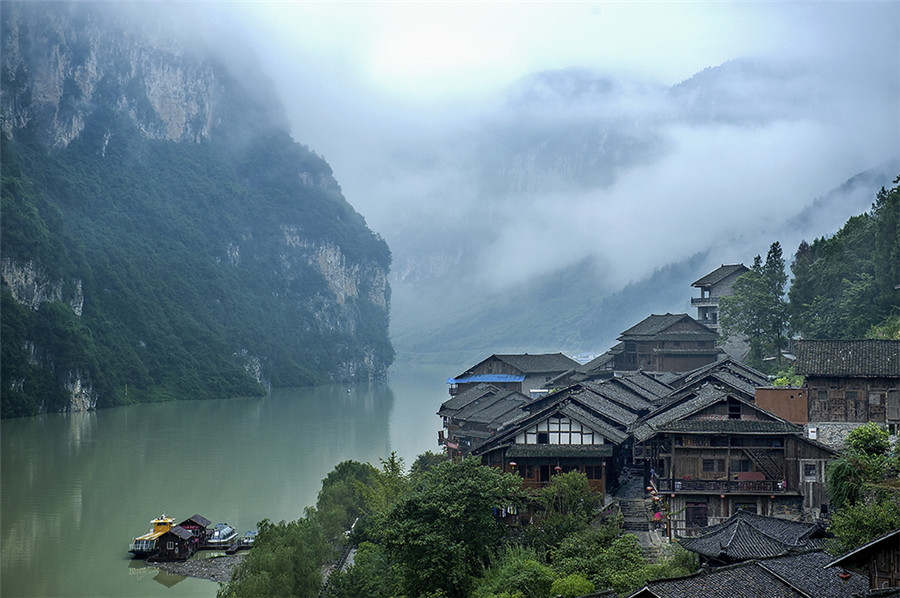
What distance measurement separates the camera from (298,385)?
153 meters

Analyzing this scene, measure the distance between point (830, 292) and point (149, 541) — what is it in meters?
34.3

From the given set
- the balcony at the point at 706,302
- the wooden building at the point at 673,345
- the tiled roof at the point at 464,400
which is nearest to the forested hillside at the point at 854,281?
the wooden building at the point at 673,345

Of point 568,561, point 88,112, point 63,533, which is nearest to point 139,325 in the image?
point 88,112

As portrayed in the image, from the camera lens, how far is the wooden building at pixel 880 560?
13.9 meters

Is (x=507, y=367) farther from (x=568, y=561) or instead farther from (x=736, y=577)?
(x=736, y=577)

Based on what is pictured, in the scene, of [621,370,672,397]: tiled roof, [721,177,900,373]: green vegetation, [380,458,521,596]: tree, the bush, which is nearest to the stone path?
[380,458,521,596]: tree

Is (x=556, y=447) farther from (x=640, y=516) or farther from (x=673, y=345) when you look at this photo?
(x=673, y=345)

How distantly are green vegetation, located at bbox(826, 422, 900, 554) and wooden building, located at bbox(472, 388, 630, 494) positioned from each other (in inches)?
304

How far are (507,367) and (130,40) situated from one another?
137261mm

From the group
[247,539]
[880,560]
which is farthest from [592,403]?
[880,560]

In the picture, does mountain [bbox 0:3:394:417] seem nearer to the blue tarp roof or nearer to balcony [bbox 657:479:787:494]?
the blue tarp roof

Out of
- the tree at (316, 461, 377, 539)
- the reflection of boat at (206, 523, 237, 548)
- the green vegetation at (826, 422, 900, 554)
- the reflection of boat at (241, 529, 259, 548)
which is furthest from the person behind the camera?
the reflection of boat at (241, 529, 259, 548)

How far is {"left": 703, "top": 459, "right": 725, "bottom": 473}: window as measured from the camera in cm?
2578

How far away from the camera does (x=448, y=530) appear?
72.1ft
